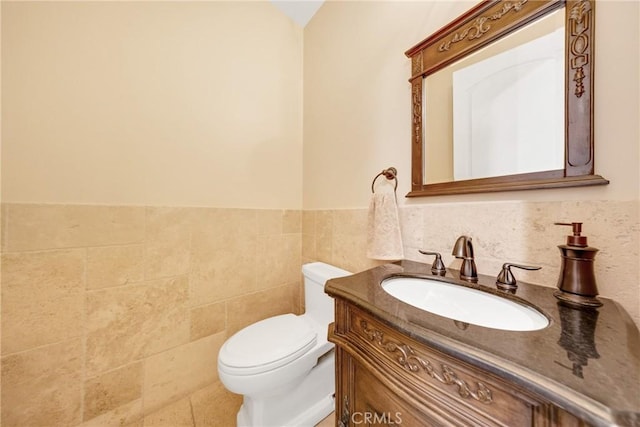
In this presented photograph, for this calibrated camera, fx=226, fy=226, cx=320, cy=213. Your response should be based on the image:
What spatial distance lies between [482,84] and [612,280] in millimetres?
740

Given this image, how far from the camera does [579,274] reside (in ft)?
1.88

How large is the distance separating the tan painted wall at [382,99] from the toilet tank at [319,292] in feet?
1.34

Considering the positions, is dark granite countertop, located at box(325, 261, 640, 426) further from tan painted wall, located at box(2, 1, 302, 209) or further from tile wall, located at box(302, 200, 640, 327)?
tan painted wall, located at box(2, 1, 302, 209)

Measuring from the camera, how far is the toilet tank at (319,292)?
1249mm

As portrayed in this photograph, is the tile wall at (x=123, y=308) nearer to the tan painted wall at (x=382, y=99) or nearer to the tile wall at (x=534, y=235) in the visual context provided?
the tan painted wall at (x=382, y=99)

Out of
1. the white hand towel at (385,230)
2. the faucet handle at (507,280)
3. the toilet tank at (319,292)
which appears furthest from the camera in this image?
the toilet tank at (319,292)

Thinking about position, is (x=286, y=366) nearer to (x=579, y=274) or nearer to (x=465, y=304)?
(x=465, y=304)

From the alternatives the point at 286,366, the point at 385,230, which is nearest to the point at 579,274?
the point at 385,230

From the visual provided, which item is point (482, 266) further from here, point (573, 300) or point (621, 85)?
point (621, 85)

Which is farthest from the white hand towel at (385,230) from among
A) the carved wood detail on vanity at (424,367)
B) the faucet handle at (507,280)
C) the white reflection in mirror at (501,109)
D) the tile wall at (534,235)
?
the carved wood detail on vanity at (424,367)

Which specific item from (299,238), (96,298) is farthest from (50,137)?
(299,238)

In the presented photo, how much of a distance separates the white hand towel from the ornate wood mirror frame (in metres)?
0.11

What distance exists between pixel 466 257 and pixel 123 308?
4.89ft

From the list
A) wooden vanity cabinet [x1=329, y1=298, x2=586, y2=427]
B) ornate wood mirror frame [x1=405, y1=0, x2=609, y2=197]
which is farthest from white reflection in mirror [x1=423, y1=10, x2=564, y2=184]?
wooden vanity cabinet [x1=329, y1=298, x2=586, y2=427]
